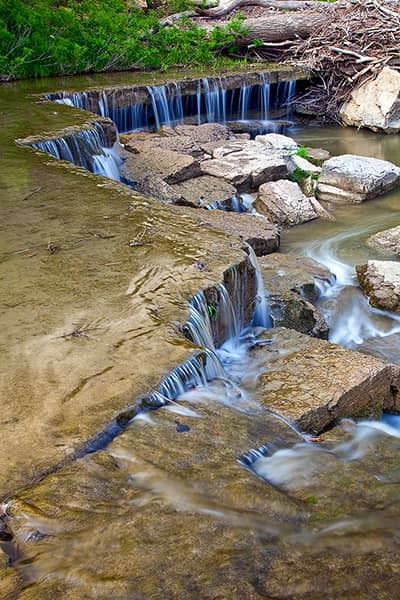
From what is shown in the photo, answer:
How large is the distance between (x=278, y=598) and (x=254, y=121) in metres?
13.4

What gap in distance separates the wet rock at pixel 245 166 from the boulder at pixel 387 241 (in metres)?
2.24

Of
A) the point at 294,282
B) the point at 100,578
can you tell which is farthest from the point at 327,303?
the point at 100,578

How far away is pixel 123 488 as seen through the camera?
266 cm

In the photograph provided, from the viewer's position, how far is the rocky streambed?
230cm

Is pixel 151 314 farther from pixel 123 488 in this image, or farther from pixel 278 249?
pixel 278 249

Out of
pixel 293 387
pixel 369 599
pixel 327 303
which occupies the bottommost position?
pixel 327 303

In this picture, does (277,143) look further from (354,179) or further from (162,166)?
(162,166)

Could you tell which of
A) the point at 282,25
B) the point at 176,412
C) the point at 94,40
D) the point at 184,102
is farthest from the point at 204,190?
the point at 282,25

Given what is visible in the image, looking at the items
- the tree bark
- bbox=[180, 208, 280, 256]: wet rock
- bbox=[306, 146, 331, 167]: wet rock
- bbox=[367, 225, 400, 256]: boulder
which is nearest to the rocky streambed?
bbox=[180, 208, 280, 256]: wet rock

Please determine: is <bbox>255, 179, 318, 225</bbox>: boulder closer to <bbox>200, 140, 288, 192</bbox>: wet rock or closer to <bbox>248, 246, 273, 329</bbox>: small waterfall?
<bbox>200, 140, 288, 192</bbox>: wet rock

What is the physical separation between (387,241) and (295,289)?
241 centimetres

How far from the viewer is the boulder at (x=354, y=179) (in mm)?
9984

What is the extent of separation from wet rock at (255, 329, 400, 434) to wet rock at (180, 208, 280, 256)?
2889 millimetres

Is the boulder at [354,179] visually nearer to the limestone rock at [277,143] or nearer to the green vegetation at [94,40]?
the limestone rock at [277,143]
